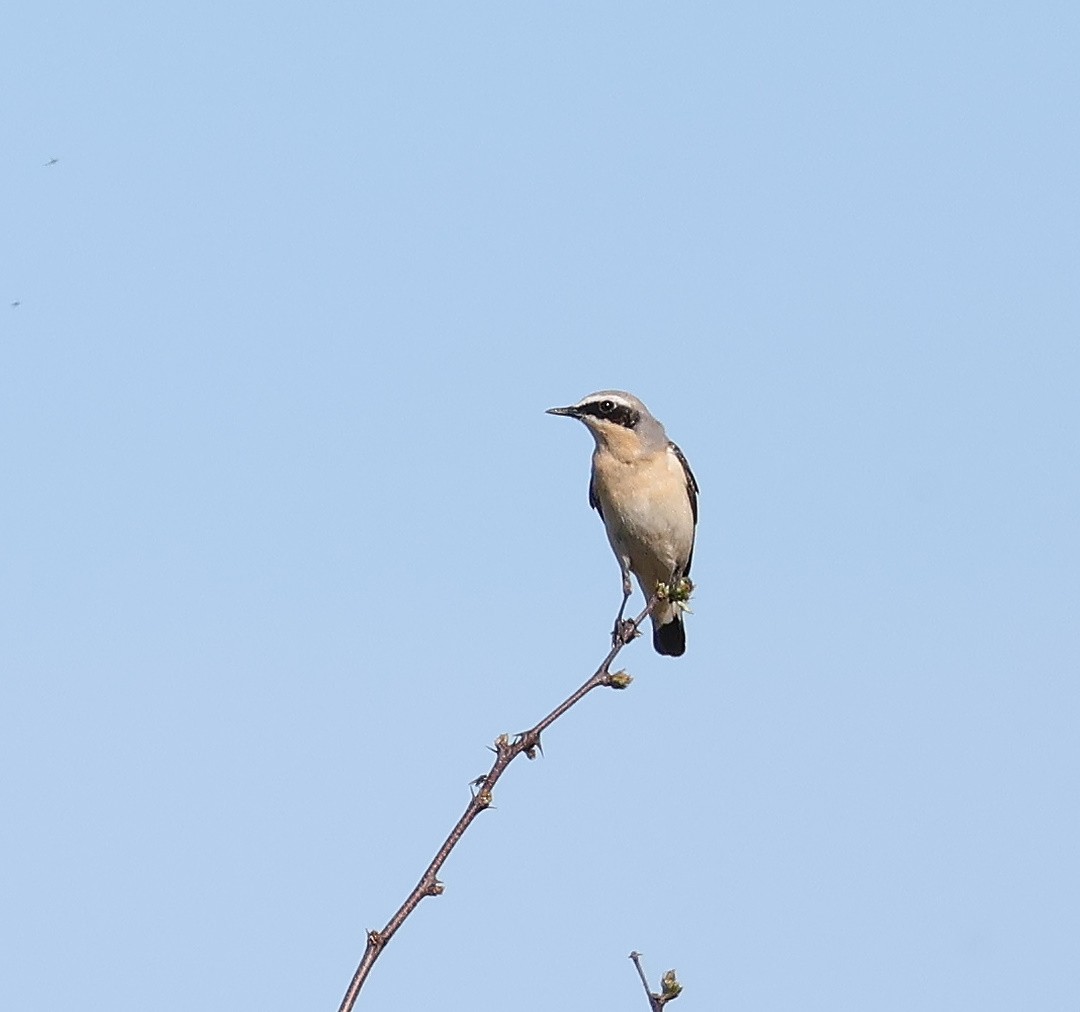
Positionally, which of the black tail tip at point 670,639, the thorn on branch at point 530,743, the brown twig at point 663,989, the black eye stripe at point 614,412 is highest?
the black eye stripe at point 614,412

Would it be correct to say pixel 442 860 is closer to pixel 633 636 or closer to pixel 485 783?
pixel 485 783

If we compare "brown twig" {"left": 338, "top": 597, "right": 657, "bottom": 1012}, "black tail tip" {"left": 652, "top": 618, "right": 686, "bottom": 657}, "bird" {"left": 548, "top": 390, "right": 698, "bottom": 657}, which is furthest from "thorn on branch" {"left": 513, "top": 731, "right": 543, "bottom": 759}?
"black tail tip" {"left": 652, "top": 618, "right": 686, "bottom": 657}

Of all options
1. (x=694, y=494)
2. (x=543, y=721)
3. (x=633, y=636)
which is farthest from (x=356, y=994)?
(x=694, y=494)

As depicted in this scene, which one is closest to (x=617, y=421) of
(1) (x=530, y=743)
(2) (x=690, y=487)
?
(2) (x=690, y=487)

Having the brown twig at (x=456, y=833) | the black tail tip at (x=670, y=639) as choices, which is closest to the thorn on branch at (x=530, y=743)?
the brown twig at (x=456, y=833)

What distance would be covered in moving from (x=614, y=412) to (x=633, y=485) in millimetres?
576

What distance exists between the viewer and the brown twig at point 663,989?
15.6ft

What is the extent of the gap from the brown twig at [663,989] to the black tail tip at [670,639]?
9949 mm

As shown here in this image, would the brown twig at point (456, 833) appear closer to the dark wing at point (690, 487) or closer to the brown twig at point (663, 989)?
the brown twig at point (663, 989)

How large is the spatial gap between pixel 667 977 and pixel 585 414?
8.37m

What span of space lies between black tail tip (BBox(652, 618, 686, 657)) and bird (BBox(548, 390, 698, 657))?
54.9 inches

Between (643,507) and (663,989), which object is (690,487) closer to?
(643,507)

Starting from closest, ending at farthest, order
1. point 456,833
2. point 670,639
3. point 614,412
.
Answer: point 456,833
point 614,412
point 670,639

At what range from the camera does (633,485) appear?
13.5m
